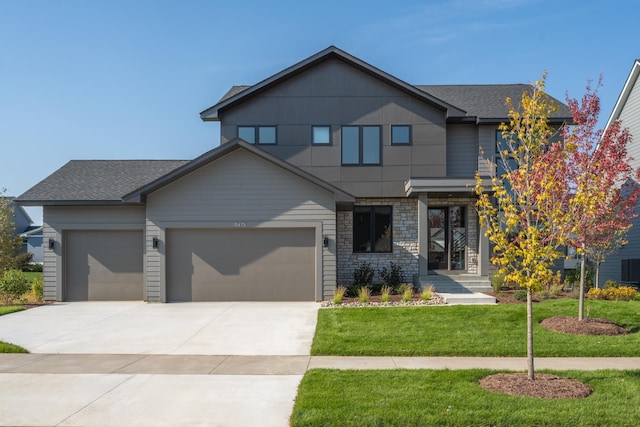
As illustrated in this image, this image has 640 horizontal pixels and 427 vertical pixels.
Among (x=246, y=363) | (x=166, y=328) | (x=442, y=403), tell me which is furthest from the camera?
(x=166, y=328)

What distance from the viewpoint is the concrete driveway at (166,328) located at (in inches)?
398

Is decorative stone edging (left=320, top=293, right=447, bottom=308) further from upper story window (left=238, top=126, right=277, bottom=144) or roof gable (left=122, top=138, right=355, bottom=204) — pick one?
upper story window (left=238, top=126, right=277, bottom=144)

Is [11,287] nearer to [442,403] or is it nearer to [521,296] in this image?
[442,403]

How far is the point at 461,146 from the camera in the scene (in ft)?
63.3

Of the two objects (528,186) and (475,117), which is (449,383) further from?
(475,117)

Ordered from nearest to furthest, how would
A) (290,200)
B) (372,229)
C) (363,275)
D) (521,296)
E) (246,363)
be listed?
1. (246,363)
2. (521,296)
3. (290,200)
4. (363,275)
5. (372,229)

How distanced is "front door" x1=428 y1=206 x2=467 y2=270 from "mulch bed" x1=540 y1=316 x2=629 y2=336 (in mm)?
7167

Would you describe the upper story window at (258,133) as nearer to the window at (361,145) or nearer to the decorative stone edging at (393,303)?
the window at (361,145)

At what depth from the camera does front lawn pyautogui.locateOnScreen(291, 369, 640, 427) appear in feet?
19.2

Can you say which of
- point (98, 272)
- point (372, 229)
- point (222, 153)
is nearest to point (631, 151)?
point (372, 229)

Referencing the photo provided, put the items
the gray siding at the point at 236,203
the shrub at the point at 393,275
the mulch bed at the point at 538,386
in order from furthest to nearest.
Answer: the shrub at the point at 393,275
the gray siding at the point at 236,203
the mulch bed at the point at 538,386

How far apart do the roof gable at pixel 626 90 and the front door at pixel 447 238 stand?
9778 mm

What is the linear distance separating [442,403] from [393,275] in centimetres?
1157

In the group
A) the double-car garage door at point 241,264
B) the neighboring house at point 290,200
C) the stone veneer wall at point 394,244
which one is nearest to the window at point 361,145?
the neighboring house at point 290,200
